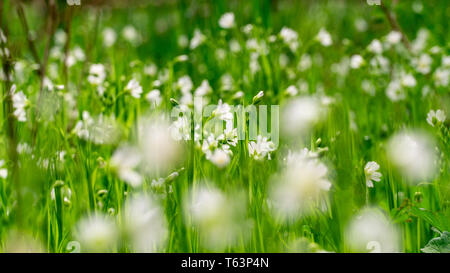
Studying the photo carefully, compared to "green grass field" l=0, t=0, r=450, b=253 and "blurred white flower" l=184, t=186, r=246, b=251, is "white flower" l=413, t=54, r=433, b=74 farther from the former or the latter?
"blurred white flower" l=184, t=186, r=246, b=251

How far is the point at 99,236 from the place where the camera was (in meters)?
0.96

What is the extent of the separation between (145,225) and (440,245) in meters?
0.63

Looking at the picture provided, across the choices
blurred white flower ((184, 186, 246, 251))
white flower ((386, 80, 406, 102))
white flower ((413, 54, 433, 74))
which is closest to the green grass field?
blurred white flower ((184, 186, 246, 251))

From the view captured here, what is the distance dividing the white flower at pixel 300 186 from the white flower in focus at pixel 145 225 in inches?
9.8

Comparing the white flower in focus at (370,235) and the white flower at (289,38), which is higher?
the white flower at (289,38)

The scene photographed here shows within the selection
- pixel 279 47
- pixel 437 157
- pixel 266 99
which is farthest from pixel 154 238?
pixel 279 47

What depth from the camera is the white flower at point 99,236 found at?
0.95m

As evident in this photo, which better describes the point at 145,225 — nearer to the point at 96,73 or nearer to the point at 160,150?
the point at 160,150

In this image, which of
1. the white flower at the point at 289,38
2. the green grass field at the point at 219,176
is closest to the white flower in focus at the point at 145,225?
the green grass field at the point at 219,176

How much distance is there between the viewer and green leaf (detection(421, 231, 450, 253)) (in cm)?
98

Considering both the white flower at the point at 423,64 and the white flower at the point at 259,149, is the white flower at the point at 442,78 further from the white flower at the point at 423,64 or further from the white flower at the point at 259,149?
the white flower at the point at 259,149

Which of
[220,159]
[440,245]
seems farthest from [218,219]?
[440,245]

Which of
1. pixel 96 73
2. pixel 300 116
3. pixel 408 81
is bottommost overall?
pixel 300 116

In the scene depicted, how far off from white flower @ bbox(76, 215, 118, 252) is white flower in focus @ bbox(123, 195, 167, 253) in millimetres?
30
